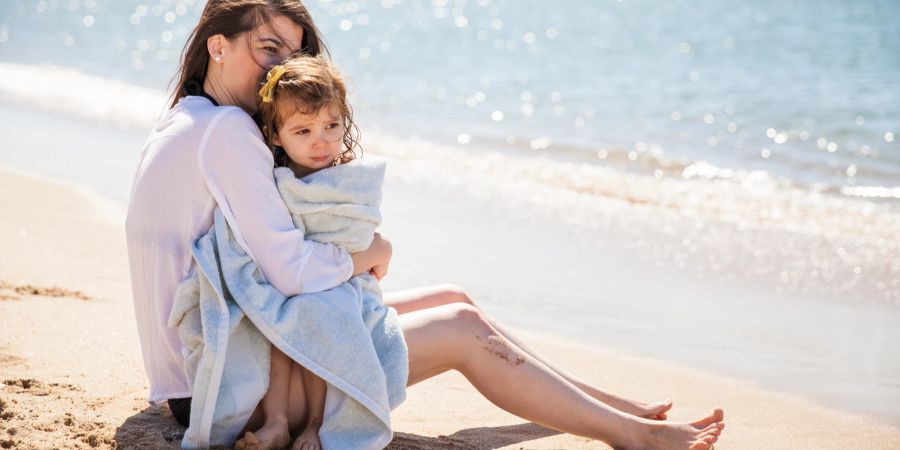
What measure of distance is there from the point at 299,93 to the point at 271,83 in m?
0.09

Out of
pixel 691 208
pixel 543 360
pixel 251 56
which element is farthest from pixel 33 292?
pixel 691 208

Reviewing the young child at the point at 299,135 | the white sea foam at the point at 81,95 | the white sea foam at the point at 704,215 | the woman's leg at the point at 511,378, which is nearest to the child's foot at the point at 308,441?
the young child at the point at 299,135

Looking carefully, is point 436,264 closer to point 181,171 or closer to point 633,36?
point 181,171

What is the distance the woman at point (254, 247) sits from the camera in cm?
291

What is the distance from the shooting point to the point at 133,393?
3637mm

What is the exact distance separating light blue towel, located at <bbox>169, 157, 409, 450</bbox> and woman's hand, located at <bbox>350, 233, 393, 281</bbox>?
0.25ft

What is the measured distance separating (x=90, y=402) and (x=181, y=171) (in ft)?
3.34

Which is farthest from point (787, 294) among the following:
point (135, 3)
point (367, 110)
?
point (135, 3)

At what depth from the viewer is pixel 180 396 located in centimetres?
313

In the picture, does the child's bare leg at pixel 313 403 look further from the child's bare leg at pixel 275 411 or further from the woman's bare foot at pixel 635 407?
the woman's bare foot at pixel 635 407

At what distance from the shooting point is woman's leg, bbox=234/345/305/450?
2967 mm

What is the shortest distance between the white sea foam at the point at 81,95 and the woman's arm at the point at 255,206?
7.07 metres

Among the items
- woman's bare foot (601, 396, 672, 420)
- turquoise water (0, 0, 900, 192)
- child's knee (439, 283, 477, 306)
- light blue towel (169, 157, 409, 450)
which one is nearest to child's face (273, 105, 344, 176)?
light blue towel (169, 157, 409, 450)

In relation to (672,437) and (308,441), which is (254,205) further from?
(672,437)
